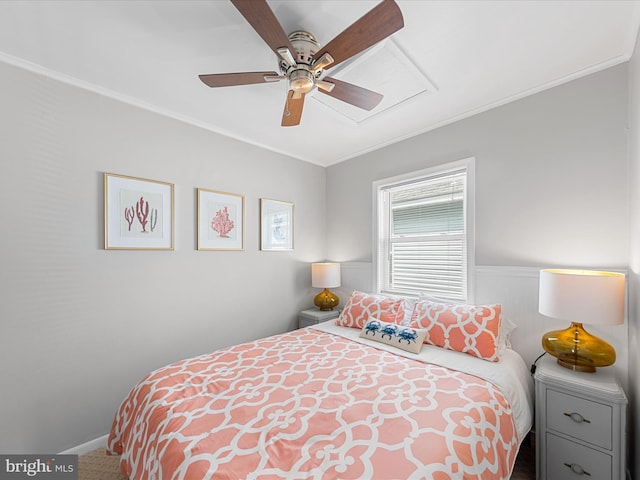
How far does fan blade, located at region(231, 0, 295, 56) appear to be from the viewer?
103cm

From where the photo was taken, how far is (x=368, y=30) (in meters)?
1.16

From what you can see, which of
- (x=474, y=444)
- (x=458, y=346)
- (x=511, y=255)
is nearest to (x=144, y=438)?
(x=474, y=444)

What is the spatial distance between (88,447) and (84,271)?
1.24 metres

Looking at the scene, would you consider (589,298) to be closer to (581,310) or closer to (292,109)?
(581,310)

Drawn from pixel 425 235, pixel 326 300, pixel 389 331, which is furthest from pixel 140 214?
pixel 425 235

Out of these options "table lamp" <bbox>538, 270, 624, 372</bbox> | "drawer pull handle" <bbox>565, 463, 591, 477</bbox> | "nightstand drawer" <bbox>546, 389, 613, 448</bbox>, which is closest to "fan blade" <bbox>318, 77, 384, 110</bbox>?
"table lamp" <bbox>538, 270, 624, 372</bbox>

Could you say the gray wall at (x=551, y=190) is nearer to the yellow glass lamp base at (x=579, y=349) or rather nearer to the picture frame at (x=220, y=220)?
the yellow glass lamp base at (x=579, y=349)

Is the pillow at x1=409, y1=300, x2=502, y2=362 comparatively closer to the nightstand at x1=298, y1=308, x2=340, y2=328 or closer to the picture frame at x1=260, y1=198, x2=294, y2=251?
the nightstand at x1=298, y1=308, x2=340, y2=328

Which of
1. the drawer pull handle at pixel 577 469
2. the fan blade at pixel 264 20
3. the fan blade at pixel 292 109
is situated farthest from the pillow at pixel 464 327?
the fan blade at pixel 264 20

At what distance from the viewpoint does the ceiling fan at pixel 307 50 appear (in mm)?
1078

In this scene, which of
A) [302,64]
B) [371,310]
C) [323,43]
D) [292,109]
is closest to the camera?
[302,64]

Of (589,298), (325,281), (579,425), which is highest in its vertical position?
(589,298)

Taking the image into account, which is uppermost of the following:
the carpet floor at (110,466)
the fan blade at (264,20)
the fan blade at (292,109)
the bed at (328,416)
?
the fan blade at (264,20)

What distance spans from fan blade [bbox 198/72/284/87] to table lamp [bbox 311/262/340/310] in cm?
205
